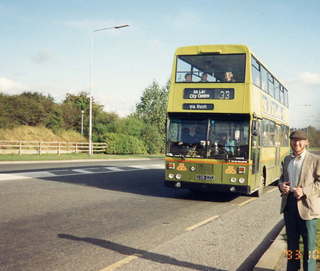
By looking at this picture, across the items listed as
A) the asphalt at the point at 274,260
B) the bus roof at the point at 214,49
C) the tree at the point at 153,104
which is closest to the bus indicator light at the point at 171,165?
the bus roof at the point at 214,49

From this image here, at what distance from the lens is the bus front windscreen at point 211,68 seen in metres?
11.8

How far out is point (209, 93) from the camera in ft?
39.2

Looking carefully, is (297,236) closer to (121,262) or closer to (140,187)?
(121,262)

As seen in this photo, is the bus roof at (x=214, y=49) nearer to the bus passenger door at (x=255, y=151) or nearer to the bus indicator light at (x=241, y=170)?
the bus passenger door at (x=255, y=151)

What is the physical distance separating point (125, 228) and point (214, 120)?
498 centimetres

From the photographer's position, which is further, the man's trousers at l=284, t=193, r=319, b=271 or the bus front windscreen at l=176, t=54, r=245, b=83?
the bus front windscreen at l=176, t=54, r=245, b=83

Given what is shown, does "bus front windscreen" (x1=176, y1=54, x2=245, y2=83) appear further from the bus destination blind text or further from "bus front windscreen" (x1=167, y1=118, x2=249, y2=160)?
"bus front windscreen" (x1=167, y1=118, x2=249, y2=160)

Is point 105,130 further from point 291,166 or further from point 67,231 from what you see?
point 291,166

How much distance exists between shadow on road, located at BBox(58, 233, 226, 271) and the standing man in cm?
130

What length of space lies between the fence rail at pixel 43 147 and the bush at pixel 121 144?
635 millimetres

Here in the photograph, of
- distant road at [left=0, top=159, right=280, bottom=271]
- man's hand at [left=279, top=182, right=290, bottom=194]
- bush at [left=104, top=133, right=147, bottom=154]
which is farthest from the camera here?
bush at [left=104, top=133, right=147, bottom=154]

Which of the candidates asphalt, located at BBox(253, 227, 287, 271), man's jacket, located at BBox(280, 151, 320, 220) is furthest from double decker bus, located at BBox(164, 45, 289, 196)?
man's jacket, located at BBox(280, 151, 320, 220)

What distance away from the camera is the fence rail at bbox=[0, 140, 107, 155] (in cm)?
3413

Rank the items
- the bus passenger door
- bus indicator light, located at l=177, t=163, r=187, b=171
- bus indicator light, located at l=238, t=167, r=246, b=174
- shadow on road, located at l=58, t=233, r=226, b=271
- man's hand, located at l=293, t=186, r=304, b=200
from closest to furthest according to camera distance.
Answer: man's hand, located at l=293, t=186, r=304, b=200 < shadow on road, located at l=58, t=233, r=226, b=271 < bus indicator light, located at l=238, t=167, r=246, b=174 < the bus passenger door < bus indicator light, located at l=177, t=163, r=187, b=171
